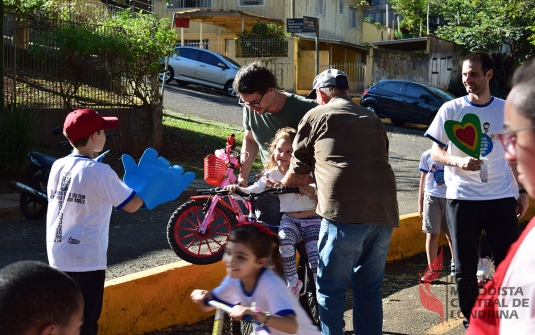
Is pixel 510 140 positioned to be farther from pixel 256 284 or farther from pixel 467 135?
pixel 467 135

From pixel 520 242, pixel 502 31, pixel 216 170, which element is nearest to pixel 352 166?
pixel 216 170

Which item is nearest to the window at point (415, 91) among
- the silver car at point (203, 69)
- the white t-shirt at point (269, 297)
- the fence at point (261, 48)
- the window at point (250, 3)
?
the silver car at point (203, 69)

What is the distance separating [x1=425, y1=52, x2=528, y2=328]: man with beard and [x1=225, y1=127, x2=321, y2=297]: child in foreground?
3.40ft

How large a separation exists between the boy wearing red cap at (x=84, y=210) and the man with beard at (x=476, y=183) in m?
2.41

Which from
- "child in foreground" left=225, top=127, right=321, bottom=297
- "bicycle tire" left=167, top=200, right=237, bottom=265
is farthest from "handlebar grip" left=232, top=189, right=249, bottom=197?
"bicycle tire" left=167, top=200, right=237, bottom=265

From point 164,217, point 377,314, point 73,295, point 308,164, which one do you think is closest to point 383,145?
point 308,164

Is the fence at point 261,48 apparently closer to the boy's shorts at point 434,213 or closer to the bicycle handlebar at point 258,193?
the boy's shorts at point 434,213

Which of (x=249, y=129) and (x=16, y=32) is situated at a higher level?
(x=16, y=32)

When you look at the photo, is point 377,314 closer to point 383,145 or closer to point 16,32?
point 383,145

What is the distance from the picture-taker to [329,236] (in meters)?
4.49

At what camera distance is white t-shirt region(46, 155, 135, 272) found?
A: 4016 millimetres

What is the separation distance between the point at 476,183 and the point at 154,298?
101 inches

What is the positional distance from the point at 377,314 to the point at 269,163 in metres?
1.47

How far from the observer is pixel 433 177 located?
700cm
